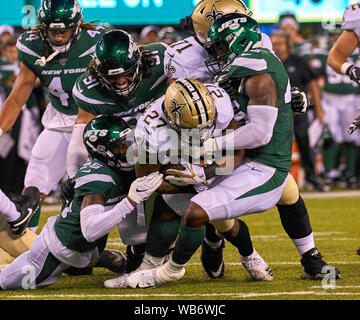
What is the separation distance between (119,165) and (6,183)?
152 inches

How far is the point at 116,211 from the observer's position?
4.21m

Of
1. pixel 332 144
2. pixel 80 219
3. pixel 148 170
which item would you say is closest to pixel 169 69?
pixel 148 170

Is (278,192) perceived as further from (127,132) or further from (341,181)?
(341,181)

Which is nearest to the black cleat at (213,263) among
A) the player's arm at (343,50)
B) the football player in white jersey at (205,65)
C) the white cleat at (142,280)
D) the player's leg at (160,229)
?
the football player in white jersey at (205,65)

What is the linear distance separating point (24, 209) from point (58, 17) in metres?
1.18

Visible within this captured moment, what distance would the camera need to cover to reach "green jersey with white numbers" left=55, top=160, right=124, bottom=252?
4.36 m

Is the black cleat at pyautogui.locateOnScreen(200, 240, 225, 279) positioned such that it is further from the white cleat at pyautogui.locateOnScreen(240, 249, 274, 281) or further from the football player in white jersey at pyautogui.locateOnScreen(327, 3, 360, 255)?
the football player in white jersey at pyautogui.locateOnScreen(327, 3, 360, 255)

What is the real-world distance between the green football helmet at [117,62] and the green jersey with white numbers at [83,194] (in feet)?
1.46

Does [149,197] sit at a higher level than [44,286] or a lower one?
higher

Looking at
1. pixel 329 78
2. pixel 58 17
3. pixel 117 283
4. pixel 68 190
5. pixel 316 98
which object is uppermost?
pixel 58 17

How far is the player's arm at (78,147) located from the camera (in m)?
4.95

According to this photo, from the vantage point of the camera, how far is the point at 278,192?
173 inches

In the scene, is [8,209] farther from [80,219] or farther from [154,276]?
[154,276]
